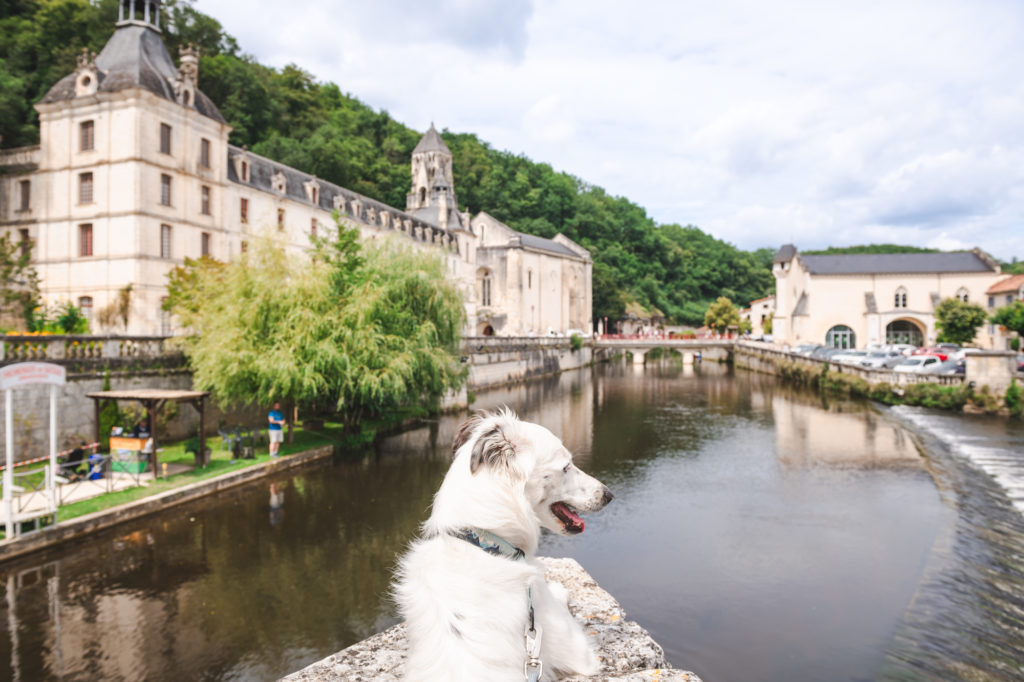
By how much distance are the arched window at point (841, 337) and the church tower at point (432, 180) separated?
1355 inches

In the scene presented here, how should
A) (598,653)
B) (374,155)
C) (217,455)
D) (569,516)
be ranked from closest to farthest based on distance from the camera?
(569,516) → (598,653) → (217,455) → (374,155)

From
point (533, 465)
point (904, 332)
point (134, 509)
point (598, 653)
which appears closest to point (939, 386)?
point (598, 653)

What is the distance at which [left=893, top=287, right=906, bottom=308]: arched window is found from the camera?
50.8m

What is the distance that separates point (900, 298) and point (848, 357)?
19371 mm

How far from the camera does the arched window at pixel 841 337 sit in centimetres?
5225

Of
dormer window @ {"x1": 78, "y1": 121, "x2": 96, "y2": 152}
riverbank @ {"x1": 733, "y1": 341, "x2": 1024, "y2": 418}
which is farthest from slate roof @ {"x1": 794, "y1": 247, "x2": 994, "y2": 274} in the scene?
dormer window @ {"x1": 78, "y1": 121, "x2": 96, "y2": 152}

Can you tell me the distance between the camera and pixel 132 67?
24.4 metres

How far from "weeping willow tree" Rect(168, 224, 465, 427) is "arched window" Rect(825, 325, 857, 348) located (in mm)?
44850

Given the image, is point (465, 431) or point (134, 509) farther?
point (134, 509)

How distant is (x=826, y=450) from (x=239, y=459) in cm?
1692

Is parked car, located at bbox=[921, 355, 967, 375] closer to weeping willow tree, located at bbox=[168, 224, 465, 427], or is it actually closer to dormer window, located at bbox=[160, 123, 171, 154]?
weeping willow tree, located at bbox=[168, 224, 465, 427]

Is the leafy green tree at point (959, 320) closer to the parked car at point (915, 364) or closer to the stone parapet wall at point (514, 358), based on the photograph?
the parked car at point (915, 364)

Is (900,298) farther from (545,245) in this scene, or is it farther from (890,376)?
(545,245)

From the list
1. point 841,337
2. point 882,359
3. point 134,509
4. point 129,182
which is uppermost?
point 129,182
